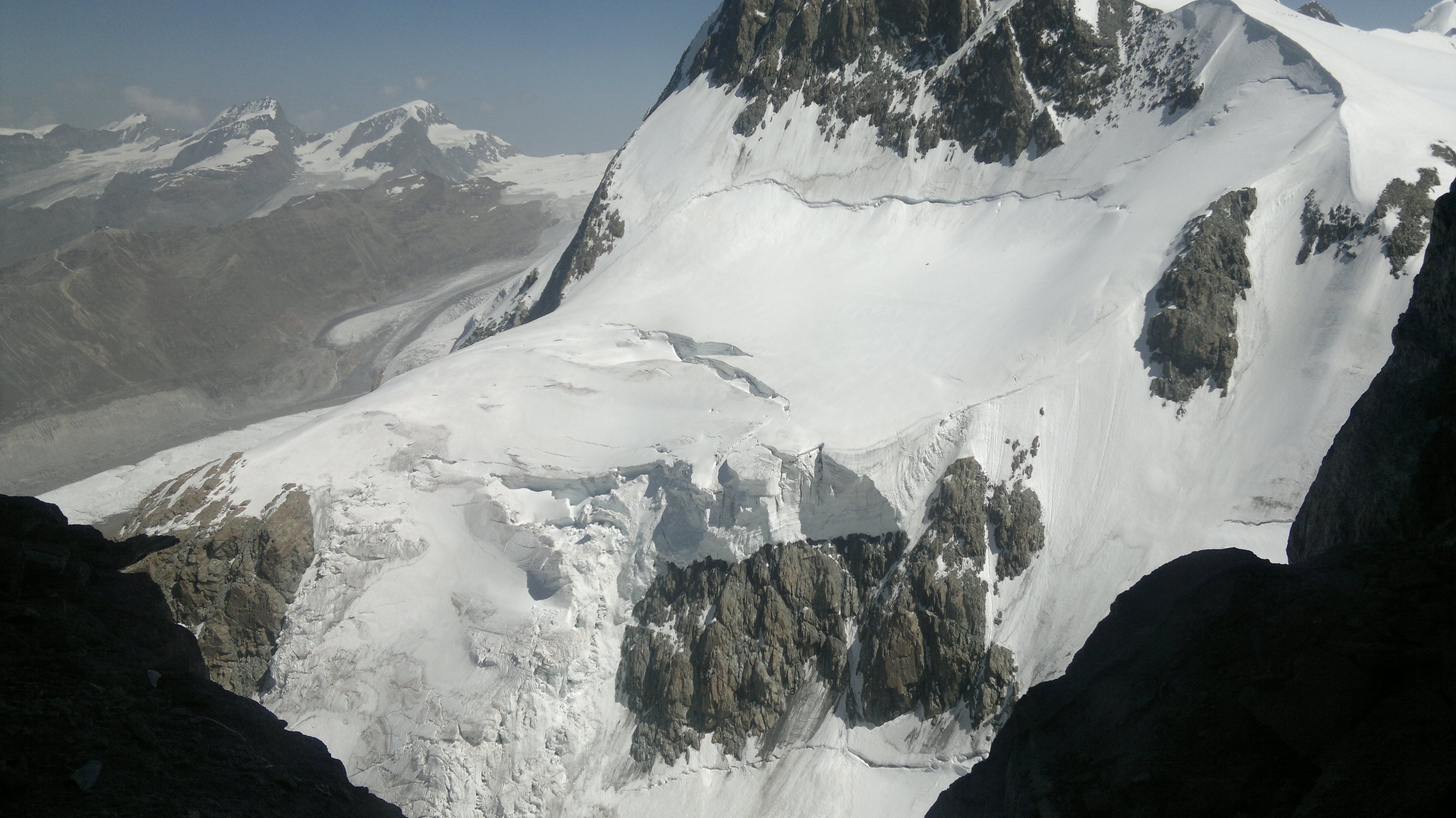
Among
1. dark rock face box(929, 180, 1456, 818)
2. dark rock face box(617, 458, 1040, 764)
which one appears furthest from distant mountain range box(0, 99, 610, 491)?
dark rock face box(929, 180, 1456, 818)

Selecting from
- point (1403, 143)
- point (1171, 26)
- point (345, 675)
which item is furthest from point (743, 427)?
point (1171, 26)

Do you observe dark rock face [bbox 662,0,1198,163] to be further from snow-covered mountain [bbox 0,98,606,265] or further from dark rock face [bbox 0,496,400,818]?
snow-covered mountain [bbox 0,98,606,265]

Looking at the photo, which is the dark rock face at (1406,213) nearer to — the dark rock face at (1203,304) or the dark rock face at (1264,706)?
the dark rock face at (1203,304)

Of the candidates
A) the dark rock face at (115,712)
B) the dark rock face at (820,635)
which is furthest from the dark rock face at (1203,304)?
the dark rock face at (115,712)

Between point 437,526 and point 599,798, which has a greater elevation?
point 437,526

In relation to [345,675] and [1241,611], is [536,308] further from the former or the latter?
[1241,611]

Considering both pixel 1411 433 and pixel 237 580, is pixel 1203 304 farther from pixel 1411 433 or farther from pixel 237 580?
pixel 237 580
